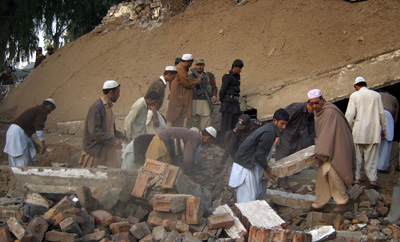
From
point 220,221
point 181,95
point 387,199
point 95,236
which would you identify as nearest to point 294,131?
point 387,199

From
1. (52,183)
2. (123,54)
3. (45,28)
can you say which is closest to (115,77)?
(123,54)

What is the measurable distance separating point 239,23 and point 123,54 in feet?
12.4

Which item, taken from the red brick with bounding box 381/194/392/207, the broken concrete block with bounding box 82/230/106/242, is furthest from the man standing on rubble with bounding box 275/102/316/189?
the broken concrete block with bounding box 82/230/106/242

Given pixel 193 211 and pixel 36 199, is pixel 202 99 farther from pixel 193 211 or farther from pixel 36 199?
pixel 36 199

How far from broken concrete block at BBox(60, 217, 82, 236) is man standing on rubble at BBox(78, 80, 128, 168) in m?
1.74

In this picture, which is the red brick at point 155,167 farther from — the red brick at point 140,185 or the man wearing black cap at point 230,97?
the man wearing black cap at point 230,97

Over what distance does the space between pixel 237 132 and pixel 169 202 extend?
255 centimetres

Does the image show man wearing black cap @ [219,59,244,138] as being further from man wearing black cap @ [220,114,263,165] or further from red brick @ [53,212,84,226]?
red brick @ [53,212,84,226]

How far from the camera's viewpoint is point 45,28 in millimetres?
15375

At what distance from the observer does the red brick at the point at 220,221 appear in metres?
4.10

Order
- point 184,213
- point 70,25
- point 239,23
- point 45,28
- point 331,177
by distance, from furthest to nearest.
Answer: point 70,25 → point 45,28 → point 239,23 → point 331,177 → point 184,213

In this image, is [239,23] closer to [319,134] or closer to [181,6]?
[181,6]

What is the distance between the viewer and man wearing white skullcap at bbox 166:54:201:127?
7.22 meters

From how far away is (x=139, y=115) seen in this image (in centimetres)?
618
